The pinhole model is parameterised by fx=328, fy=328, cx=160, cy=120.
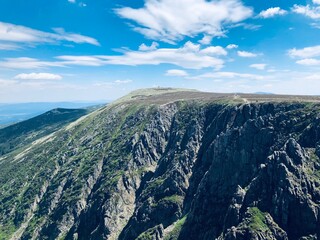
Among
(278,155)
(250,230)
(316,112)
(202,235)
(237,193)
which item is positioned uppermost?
(316,112)

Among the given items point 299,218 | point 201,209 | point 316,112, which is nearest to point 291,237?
point 299,218

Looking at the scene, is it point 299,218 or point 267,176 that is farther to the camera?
point 267,176

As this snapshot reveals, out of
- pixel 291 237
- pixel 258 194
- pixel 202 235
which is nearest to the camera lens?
pixel 291 237

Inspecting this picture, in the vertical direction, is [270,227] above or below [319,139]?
below

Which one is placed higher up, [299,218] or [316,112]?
[316,112]

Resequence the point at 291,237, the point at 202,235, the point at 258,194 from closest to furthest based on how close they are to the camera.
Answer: the point at 291,237
the point at 258,194
the point at 202,235

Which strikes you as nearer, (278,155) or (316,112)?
(278,155)

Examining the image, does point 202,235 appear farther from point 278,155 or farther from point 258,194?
point 278,155

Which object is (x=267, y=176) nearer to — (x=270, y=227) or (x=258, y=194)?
(x=258, y=194)

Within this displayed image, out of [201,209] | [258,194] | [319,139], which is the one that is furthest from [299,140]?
[201,209]
